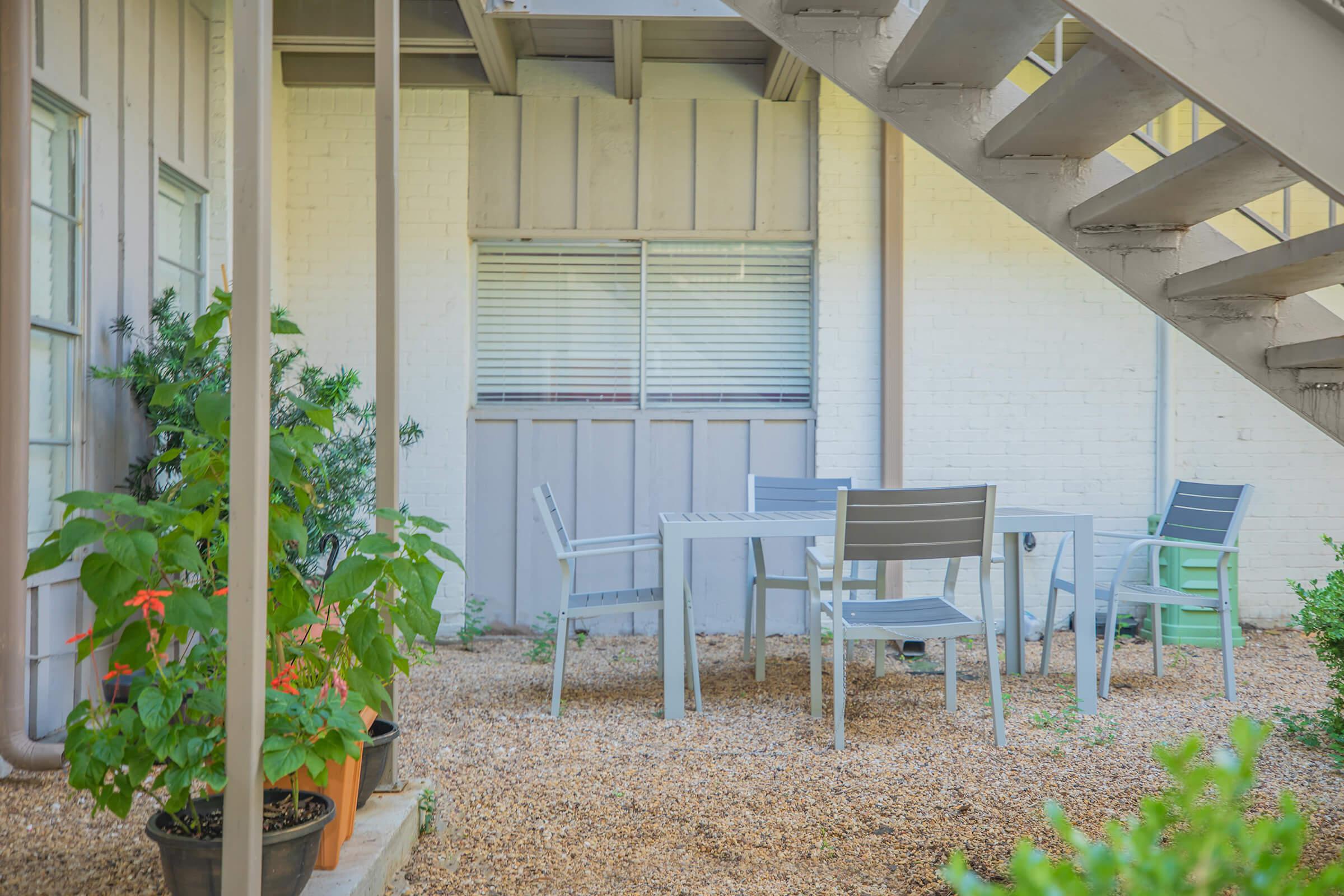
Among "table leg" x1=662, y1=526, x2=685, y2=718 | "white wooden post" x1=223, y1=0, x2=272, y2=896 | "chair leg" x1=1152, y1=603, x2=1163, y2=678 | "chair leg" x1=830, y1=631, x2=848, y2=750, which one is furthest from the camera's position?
"chair leg" x1=1152, y1=603, x2=1163, y2=678

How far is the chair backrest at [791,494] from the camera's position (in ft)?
14.4

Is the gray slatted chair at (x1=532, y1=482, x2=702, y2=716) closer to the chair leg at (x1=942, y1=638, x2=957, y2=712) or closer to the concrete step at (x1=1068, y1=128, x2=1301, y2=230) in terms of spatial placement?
the chair leg at (x1=942, y1=638, x2=957, y2=712)

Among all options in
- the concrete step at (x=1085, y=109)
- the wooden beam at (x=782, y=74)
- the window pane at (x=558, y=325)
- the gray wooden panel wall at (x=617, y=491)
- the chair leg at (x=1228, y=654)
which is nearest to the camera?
the concrete step at (x=1085, y=109)

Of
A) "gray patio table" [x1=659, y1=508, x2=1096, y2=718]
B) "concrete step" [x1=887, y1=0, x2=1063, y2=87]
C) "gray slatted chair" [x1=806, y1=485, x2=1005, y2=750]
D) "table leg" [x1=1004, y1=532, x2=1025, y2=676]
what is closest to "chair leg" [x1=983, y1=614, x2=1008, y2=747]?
"gray slatted chair" [x1=806, y1=485, x2=1005, y2=750]

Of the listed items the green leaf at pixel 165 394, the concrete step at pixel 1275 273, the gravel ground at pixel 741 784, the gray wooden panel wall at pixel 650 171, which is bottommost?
the gravel ground at pixel 741 784

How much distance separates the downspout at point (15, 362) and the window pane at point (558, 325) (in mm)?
2579

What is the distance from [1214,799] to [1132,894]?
2.51 m

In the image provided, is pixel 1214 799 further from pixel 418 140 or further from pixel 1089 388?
pixel 418 140

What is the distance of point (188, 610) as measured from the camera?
1.50 meters

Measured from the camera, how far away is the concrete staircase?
5.03ft

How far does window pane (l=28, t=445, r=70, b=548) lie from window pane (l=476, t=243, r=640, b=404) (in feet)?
7.36

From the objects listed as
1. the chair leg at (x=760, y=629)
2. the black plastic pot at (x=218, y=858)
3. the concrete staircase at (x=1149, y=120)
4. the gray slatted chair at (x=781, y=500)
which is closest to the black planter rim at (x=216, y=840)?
the black plastic pot at (x=218, y=858)

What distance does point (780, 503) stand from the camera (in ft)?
14.5

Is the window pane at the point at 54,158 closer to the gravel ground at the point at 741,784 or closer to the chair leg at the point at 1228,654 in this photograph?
the gravel ground at the point at 741,784
